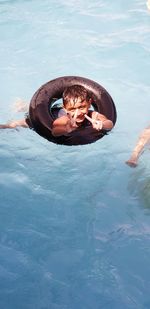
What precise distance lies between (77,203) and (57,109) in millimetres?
1973

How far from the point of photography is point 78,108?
4844 millimetres

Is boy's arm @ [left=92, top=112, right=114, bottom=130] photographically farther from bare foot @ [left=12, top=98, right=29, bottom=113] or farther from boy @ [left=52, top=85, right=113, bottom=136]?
bare foot @ [left=12, top=98, right=29, bottom=113]

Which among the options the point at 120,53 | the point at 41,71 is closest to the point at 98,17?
the point at 120,53

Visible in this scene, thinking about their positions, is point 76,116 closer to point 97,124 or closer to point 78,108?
point 78,108

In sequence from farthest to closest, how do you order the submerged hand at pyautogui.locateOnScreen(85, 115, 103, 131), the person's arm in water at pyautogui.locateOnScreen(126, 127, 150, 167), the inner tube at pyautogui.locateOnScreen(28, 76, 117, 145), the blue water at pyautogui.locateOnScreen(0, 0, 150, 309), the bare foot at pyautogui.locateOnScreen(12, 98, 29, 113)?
the bare foot at pyautogui.locateOnScreen(12, 98, 29, 113)
the person's arm in water at pyautogui.locateOnScreen(126, 127, 150, 167)
the blue water at pyautogui.locateOnScreen(0, 0, 150, 309)
the inner tube at pyautogui.locateOnScreen(28, 76, 117, 145)
the submerged hand at pyautogui.locateOnScreen(85, 115, 103, 131)

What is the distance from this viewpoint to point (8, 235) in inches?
Result: 242

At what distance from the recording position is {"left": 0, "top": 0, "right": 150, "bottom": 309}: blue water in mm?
5520

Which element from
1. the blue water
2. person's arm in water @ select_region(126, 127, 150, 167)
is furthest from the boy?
the blue water

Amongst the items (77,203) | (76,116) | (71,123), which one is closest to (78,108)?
(76,116)

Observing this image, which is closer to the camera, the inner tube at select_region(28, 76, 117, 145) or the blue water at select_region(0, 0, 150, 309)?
the inner tube at select_region(28, 76, 117, 145)

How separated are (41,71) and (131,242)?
21.2ft

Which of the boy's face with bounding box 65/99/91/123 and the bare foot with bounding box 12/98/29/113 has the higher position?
the boy's face with bounding box 65/99/91/123

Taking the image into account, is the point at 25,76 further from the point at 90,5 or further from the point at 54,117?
the point at 54,117

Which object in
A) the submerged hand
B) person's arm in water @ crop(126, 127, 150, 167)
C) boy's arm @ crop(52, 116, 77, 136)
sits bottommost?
person's arm in water @ crop(126, 127, 150, 167)
